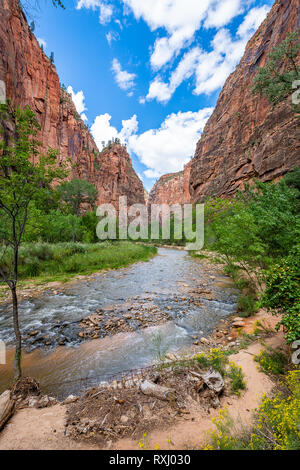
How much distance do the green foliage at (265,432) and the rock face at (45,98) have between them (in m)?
12.1

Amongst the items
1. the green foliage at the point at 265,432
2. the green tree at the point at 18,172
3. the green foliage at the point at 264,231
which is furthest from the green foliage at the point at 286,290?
the green tree at the point at 18,172

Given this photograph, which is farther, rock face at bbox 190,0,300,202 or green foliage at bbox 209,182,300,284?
rock face at bbox 190,0,300,202

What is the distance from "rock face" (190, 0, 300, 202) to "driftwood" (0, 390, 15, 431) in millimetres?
26874

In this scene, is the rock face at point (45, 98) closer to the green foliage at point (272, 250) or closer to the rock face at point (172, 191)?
the green foliage at point (272, 250)

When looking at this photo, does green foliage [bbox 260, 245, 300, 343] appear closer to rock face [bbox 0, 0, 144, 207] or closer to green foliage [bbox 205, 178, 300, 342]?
green foliage [bbox 205, 178, 300, 342]

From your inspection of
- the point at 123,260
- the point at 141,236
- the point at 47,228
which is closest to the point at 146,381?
the point at 123,260

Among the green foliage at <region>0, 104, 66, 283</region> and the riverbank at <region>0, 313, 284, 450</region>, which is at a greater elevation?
the green foliage at <region>0, 104, 66, 283</region>

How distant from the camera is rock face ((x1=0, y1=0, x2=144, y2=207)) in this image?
80.8 feet

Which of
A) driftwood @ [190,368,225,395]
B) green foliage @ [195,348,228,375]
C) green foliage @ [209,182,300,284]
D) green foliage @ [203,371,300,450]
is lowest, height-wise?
green foliage @ [195,348,228,375]

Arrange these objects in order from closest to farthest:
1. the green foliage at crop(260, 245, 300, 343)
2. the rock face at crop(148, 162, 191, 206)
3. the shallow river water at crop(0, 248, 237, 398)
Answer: the green foliage at crop(260, 245, 300, 343) < the shallow river water at crop(0, 248, 237, 398) < the rock face at crop(148, 162, 191, 206)

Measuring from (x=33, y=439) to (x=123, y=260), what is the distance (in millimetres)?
16845

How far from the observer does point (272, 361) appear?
11.3 feet

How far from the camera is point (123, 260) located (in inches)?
744

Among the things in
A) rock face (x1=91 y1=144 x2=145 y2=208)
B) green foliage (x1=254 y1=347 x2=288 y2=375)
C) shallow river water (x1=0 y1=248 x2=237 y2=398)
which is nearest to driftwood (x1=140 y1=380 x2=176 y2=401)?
shallow river water (x1=0 y1=248 x2=237 y2=398)
